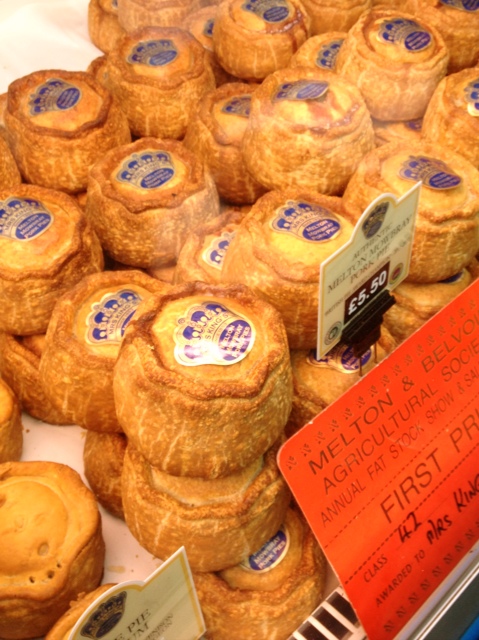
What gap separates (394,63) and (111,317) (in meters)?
0.90

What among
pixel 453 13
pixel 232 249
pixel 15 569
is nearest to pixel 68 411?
pixel 15 569

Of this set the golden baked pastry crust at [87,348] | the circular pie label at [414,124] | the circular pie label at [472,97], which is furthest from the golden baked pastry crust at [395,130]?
the golden baked pastry crust at [87,348]

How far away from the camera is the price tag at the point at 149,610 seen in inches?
35.8

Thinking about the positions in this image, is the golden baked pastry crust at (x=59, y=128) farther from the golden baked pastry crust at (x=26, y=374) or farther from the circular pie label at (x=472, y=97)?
the circular pie label at (x=472, y=97)

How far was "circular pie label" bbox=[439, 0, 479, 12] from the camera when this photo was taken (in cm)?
188

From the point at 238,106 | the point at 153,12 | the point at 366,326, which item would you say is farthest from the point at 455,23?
the point at 366,326

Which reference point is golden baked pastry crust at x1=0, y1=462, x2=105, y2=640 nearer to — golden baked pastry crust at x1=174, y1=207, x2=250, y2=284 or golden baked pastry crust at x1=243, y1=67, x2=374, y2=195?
golden baked pastry crust at x1=174, y1=207, x2=250, y2=284

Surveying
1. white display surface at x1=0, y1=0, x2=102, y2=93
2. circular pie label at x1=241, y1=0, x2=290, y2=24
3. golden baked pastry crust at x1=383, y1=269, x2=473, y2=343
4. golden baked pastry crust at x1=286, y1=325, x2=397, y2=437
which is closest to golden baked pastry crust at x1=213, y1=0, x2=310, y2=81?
circular pie label at x1=241, y1=0, x2=290, y2=24

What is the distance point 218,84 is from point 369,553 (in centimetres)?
149

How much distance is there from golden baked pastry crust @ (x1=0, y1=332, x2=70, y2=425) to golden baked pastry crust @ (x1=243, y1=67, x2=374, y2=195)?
66cm

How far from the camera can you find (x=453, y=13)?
73.8 inches

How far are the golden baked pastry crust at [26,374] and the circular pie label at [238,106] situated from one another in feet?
2.42

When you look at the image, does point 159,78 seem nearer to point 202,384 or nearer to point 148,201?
point 148,201

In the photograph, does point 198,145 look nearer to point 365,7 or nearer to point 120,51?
point 120,51
